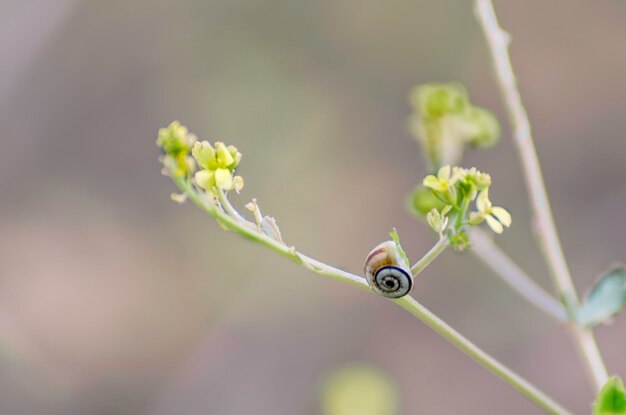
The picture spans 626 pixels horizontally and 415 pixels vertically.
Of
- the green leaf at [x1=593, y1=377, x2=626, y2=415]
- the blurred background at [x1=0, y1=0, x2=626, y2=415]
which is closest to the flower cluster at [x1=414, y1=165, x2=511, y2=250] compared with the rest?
the green leaf at [x1=593, y1=377, x2=626, y2=415]

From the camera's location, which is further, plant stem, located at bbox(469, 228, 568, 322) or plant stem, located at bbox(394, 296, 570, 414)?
plant stem, located at bbox(469, 228, 568, 322)

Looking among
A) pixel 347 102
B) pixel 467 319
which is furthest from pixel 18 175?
pixel 467 319

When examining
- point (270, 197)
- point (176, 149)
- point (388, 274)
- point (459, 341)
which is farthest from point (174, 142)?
point (270, 197)

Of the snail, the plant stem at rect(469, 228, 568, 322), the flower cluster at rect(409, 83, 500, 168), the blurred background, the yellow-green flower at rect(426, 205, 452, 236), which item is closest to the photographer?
the snail

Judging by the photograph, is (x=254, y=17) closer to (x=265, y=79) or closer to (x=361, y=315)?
(x=265, y=79)

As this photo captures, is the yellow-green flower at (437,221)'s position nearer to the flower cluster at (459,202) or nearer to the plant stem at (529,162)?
the flower cluster at (459,202)

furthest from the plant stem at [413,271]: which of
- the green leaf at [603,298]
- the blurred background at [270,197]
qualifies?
the blurred background at [270,197]

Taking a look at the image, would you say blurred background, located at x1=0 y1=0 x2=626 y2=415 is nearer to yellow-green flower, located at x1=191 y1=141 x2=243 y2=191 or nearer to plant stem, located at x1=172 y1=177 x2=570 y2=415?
plant stem, located at x1=172 y1=177 x2=570 y2=415

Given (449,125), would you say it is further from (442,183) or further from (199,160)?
(199,160)
